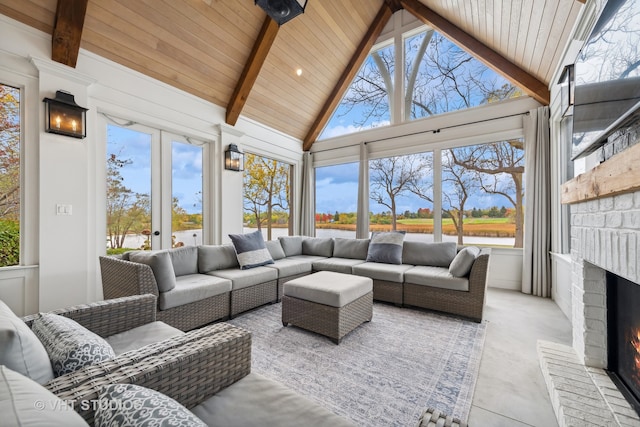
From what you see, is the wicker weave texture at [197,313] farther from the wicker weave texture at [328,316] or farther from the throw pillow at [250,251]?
the wicker weave texture at [328,316]

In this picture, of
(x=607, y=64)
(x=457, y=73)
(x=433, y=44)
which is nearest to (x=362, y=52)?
(x=433, y=44)

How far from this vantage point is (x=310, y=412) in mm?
953

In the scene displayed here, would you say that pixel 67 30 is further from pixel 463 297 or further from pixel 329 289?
pixel 463 297

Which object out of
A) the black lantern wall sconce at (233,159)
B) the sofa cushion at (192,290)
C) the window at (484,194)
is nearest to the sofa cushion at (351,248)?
the window at (484,194)

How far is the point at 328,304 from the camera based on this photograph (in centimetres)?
242

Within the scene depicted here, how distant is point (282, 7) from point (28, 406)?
130 inches

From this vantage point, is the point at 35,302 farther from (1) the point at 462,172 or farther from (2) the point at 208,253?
(1) the point at 462,172

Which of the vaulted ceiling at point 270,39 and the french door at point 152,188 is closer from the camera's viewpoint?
the vaulted ceiling at point 270,39

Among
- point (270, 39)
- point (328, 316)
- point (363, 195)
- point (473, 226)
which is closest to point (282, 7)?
point (270, 39)

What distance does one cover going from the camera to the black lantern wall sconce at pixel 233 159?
15.0 ft

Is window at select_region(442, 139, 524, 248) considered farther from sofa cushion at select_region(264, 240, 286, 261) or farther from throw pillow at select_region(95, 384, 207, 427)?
throw pillow at select_region(95, 384, 207, 427)

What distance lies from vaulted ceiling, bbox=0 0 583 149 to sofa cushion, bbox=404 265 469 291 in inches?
108

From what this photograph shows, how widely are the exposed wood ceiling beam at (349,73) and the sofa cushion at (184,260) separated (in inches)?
156

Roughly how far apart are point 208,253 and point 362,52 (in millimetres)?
4578
